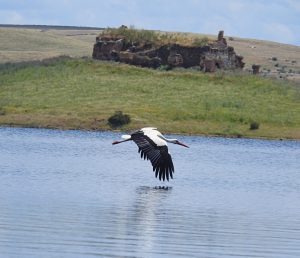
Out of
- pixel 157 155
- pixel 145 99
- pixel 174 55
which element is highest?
pixel 157 155

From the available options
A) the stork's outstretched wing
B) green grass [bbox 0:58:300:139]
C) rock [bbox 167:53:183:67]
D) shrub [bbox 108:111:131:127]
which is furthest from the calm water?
rock [bbox 167:53:183:67]

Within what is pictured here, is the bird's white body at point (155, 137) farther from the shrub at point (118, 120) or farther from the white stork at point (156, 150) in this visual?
the shrub at point (118, 120)

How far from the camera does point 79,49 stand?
14675 centimetres

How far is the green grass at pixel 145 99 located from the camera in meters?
61.9

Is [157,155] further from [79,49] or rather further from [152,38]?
[79,49]

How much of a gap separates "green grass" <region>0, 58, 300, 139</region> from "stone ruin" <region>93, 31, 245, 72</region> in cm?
200

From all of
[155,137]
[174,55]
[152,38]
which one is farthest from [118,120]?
[155,137]

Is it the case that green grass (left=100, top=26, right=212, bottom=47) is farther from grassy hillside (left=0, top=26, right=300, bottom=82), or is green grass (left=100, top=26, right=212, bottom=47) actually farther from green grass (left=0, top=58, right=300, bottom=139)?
grassy hillside (left=0, top=26, right=300, bottom=82)

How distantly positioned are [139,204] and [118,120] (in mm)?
32949

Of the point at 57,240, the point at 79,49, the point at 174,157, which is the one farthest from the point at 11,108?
the point at 79,49

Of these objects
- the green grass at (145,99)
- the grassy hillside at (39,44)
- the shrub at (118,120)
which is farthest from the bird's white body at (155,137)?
the grassy hillside at (39,44)

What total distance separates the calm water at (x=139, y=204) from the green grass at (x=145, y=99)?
14.5 metres

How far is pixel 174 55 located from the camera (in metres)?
76.2

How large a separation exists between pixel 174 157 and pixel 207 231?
21.2 meters
